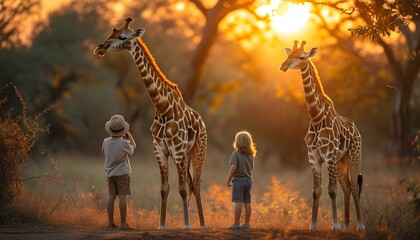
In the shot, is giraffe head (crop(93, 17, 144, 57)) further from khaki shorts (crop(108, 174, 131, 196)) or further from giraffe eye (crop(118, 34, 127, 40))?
khaki shorts (crop(108, 174, 131, 196))

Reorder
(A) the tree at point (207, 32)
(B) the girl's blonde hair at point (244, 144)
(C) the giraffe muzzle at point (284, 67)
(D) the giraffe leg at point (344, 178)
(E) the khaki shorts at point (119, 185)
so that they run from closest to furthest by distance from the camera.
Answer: (E) the khaki shorts at point (119, 185)
(B) the girl's blonde hair at point (244, 144)
(C) the giraffe muzzle at point (284, 67)
(D) the giraffe leg at point (344, 178)
(A) the tree at point (207, 32)

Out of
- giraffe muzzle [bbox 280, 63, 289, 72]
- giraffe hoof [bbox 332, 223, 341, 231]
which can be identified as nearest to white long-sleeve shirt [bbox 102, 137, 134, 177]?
giraffe muzzle [bbox 280, 63, 289, 72]

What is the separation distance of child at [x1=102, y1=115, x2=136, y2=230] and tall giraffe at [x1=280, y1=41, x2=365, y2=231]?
2.56 metres

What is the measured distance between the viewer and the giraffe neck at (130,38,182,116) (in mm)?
12273

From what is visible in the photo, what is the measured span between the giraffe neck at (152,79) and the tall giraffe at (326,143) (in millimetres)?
1769

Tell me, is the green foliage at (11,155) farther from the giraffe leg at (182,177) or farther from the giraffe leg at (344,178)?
the giraffe leg at (344,178)

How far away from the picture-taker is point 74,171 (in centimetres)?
2650

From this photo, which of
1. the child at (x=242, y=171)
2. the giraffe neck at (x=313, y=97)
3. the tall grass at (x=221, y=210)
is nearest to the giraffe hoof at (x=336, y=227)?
the tall grass at (x=221, y=210)

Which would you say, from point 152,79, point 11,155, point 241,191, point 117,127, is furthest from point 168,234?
point 11,155

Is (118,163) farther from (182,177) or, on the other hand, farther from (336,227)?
(336,227)

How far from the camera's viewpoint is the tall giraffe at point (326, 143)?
492 inches

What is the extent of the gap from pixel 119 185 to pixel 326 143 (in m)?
3.14

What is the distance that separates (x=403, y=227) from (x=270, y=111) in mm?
24474

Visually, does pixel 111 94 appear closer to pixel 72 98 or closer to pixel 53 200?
pixel 72 98
